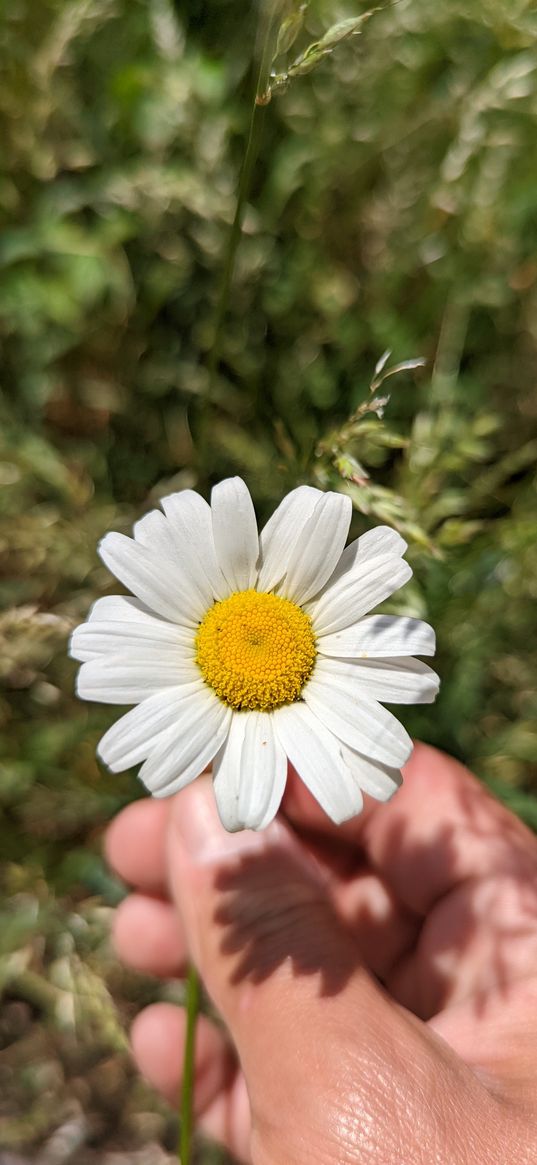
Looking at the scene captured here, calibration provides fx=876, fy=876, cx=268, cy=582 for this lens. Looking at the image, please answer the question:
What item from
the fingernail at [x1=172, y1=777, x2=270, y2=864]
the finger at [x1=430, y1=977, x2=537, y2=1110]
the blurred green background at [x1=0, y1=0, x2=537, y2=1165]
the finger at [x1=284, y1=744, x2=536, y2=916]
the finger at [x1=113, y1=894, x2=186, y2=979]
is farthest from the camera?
the finger at [x1=113, y1=894, x2=186, y2=979]

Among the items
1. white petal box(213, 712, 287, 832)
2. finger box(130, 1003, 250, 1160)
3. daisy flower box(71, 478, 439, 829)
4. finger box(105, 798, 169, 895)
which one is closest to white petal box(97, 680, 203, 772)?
daisy flower box(71, 478, 439, 829)

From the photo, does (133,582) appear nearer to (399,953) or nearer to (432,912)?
(432,912)

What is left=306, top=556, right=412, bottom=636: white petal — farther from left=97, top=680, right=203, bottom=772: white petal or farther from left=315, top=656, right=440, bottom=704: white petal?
left=97, top=680, right=203, bottom=772: white petal

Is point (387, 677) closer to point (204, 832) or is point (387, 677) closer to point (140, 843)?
point (204, 832)

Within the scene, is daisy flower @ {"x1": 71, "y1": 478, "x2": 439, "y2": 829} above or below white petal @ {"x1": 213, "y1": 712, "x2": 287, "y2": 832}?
above

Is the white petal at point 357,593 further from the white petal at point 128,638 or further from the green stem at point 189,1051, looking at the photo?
the green stem at point 189,1051

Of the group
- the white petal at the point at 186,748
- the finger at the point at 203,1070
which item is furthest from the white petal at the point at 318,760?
the finger at the point at 203,1070

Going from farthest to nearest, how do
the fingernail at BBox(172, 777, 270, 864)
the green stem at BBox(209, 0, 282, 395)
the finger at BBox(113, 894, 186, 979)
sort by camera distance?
1. the finger at BBox(113, 894, 186, 979)
2. the fingernail at BBox(172, 777, 270, 864)
3. the green stem at BBox(209, 0, 282, 395)
